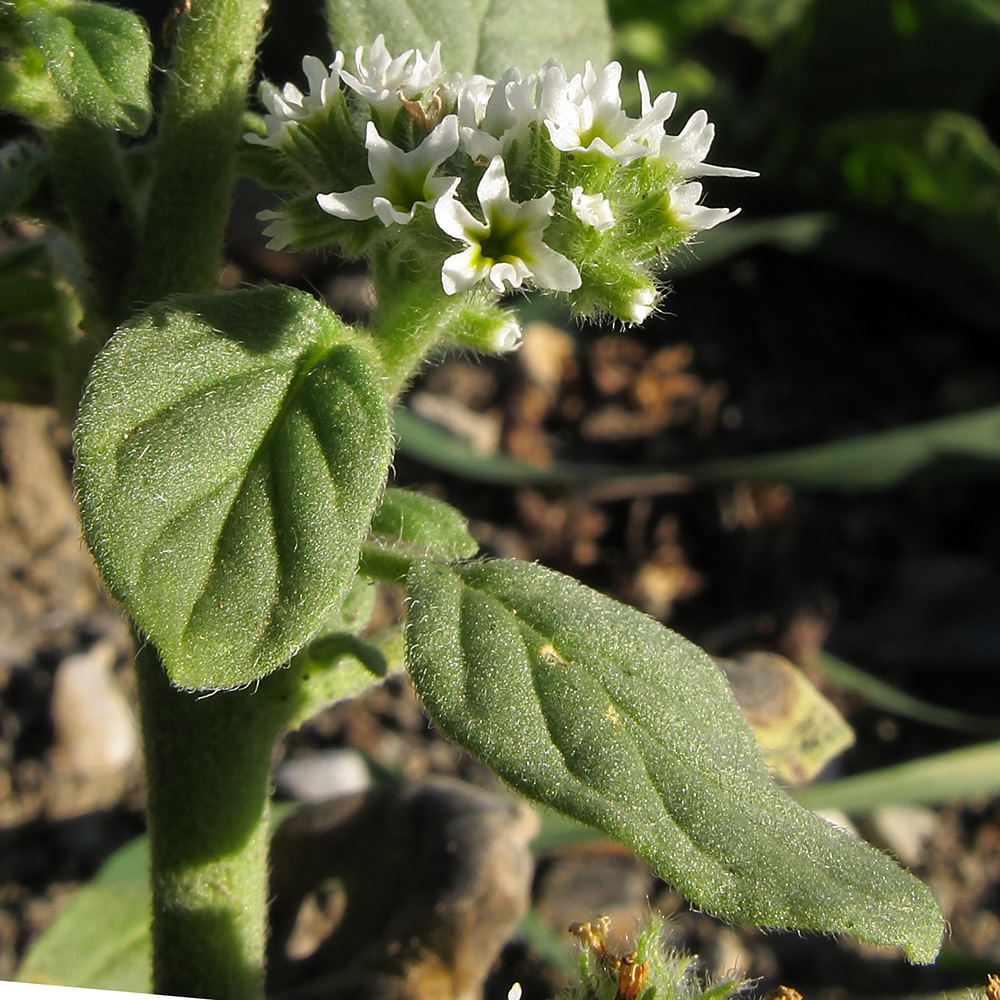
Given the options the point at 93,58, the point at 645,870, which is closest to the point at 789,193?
the point at 645,870

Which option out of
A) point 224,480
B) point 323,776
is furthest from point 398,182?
point 323,776

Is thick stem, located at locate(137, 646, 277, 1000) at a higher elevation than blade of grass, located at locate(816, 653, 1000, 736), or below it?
higher

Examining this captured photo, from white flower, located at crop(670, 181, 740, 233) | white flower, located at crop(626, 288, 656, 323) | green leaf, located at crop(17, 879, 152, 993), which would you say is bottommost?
→ green leaf, located at crop(17, 879, 152, 993)

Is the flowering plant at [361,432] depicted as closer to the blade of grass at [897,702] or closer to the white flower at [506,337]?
the white flower at [506,337]

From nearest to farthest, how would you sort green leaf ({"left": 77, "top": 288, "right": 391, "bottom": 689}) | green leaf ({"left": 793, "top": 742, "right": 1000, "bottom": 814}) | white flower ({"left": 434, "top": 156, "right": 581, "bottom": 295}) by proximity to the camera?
1. green leaf ({"left": 77, "top": 288, "right": 391, "bottom": 689})
2. white flower ({"left": 434, "top": 156, "right": 581, "bottom": 295})
3. green leaf ({"left": 793, "top": 742, "right": 1000, "bottom": 814})

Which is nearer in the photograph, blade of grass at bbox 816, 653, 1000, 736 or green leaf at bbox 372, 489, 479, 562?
green leaf at bbox 372, 489, 479, 562

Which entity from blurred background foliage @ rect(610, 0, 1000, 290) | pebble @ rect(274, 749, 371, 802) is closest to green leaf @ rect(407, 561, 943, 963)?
pebble @ rect(274, 749, 371, 802)

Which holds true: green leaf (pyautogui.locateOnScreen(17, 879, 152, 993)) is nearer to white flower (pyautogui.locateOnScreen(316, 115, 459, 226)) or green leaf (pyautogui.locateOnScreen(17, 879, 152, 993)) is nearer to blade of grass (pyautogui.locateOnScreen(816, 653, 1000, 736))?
white flower (pyautogui.locateOnScreen(316, 115, 459, 226))

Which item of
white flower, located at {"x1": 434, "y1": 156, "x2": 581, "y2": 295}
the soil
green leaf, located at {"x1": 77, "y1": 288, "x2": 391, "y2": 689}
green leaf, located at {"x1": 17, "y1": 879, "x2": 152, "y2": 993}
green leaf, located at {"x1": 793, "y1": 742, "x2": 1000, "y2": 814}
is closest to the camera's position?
green leaf, located at {"x1": 77, "y1": 288, "x2": 391, "y2": 689}

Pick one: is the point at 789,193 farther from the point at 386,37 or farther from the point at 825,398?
the point at 386,37
